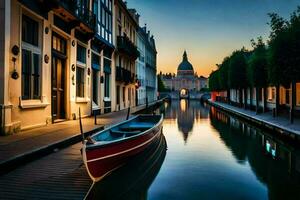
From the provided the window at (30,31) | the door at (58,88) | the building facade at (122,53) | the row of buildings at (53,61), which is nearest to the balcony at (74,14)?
the row of buildings at (53,61)

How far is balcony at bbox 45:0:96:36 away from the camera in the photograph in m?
15.7

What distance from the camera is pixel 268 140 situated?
1756 cm

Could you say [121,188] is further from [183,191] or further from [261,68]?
[261,68]

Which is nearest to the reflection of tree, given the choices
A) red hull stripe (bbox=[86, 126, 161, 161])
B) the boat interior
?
red hull stripe (bbox=[86, 126, 161, 161])

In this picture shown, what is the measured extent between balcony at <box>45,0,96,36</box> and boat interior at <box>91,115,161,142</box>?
6.43 metres

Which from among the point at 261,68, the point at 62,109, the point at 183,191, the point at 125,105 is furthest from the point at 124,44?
the point at 183,191

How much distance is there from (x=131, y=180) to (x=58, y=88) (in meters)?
10.2

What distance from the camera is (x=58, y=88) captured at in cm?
1794

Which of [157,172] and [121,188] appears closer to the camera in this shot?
[121,188]

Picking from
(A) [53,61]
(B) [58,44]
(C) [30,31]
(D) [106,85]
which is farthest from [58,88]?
(D) [106,85]

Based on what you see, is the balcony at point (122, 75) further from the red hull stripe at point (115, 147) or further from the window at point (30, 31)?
the red hull stripe at point (115, 147)

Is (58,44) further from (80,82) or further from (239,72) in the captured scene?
(239,72)

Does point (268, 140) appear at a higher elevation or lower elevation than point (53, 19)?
lower

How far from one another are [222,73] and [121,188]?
48249mm
